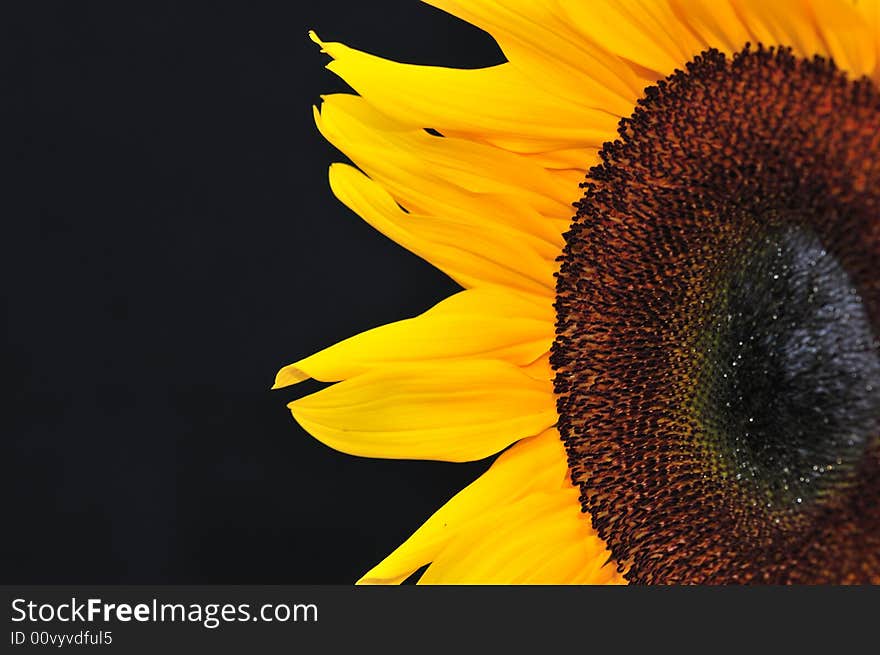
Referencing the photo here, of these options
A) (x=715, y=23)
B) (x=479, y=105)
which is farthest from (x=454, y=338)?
(x=715, y=23)

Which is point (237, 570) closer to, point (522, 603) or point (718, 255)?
point (522, 603)

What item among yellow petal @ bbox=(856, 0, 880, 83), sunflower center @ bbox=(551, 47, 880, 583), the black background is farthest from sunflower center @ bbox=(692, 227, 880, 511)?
the black background

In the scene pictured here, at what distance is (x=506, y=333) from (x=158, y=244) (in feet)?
1.18

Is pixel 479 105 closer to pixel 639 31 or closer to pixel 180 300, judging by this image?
pixel 639 31

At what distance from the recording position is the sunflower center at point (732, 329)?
22.4 inches

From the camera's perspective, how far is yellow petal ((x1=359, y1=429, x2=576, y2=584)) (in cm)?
73

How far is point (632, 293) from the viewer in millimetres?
683

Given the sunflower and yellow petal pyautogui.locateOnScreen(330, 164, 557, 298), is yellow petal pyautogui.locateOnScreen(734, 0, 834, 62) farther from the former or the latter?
yellow petal pyautogui.locateOnScreen(330, 164, 557, 298)

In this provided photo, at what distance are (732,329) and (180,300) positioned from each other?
0.51 metres

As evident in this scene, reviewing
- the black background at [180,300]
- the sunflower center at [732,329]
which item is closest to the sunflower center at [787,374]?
the sunflower center at [732,329]

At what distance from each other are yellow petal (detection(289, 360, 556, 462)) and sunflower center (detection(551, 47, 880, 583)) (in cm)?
3

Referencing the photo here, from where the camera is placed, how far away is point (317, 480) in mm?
974

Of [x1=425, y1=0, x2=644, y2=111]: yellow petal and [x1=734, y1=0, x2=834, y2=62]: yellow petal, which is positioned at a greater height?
[x1=425, y1=0, x2=644, y2=111]: yellow petal

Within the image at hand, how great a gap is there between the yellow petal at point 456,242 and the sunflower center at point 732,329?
24 mm
